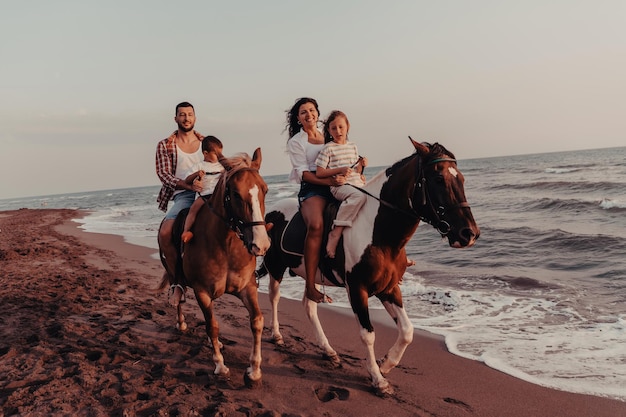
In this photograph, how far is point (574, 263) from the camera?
31.2 feet

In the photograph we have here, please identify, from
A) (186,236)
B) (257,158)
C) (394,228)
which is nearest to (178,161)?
(186,236)

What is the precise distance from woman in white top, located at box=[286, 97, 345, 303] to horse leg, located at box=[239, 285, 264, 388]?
623 mm

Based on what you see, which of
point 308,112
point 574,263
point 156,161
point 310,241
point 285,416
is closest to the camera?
point 285,416

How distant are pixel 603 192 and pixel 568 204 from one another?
16.9ft

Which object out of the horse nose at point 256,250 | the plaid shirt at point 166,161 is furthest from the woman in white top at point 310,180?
the plaid shirt at point 166,161

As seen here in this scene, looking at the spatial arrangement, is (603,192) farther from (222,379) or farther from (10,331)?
Result: (10,331)

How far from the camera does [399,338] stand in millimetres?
4234

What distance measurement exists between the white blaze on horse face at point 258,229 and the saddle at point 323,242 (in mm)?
1034

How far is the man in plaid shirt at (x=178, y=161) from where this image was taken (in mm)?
5262

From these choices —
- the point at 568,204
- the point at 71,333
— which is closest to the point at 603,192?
the point at 568,204

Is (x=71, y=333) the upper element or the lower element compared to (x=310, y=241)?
lower

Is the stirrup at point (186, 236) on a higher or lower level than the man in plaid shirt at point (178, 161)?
lower

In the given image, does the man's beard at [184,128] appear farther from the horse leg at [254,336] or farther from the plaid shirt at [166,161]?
the horse leg at [254,336]

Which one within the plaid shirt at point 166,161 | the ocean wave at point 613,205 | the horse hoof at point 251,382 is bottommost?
the ocean wave at point 613,205
